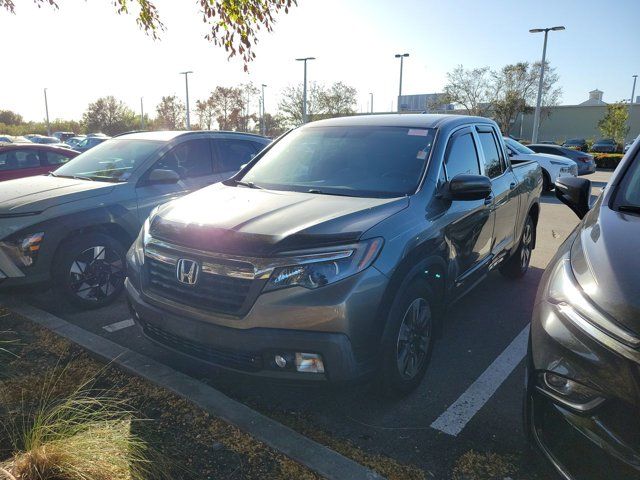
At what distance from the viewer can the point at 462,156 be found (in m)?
4.05

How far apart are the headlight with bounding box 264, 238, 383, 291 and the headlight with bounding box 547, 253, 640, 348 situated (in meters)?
0.92

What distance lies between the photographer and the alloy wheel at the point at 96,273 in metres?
4.56

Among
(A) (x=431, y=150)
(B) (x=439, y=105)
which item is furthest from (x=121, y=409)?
(B) (x=439, y=105)

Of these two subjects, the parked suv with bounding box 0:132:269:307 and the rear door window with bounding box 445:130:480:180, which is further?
the parked suv with bounding box 0:132:269:307

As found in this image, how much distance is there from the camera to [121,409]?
2.91 metres

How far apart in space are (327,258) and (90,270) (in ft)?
9.84

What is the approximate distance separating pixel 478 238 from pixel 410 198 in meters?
1.11

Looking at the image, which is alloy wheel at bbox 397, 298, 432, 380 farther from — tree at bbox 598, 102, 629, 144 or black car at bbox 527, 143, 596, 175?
tree at bbox 598, 102, 629, 144

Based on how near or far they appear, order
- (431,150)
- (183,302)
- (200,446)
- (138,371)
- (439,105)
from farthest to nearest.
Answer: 1. (439,105)
2. (431,150)
3. (138,371)
4. (183,302)
5. (200,446)

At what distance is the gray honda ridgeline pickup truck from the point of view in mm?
2596

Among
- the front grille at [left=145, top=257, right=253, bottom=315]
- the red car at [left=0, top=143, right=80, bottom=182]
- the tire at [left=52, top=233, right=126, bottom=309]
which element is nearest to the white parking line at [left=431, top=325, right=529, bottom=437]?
the front grille at [left=145, top=257, right=253, bottom=315]

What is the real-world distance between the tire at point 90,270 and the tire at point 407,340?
120 inches

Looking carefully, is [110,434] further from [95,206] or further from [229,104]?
[229,104]

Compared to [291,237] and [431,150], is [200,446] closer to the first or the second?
[291,237]
